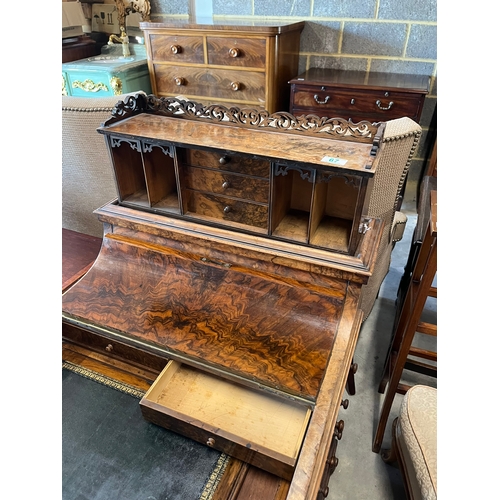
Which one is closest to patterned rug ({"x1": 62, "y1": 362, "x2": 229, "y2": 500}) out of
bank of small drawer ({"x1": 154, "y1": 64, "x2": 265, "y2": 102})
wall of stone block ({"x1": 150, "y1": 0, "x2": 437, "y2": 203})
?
bank of small drawer ({"x1": 154, "y1": 64, "x2": 265, "y2": 102})

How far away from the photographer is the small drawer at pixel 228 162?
1057 mm

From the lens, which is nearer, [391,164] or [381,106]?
[391,164]

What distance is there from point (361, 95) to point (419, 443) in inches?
74.7

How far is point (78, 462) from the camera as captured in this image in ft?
2.92

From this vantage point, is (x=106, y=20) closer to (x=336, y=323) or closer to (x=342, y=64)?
(x=342, y=64)

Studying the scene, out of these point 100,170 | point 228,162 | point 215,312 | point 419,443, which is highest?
point 228,162

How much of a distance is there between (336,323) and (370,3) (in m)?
2.28

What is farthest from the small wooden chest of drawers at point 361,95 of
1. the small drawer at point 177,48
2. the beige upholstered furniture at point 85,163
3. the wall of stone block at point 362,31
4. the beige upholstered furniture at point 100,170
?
the beige upholstered furniture at point 85,163

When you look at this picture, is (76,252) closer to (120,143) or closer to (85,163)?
(85,163)

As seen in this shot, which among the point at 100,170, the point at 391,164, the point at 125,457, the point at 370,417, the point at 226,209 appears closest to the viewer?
the point at 125,457

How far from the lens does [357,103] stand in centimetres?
229

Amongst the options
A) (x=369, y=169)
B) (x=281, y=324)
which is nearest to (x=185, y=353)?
(x=281, y=324)

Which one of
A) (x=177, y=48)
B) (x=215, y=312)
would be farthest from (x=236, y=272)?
(x=177, y=48)

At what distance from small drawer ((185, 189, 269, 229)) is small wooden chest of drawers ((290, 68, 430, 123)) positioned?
1.51 m
